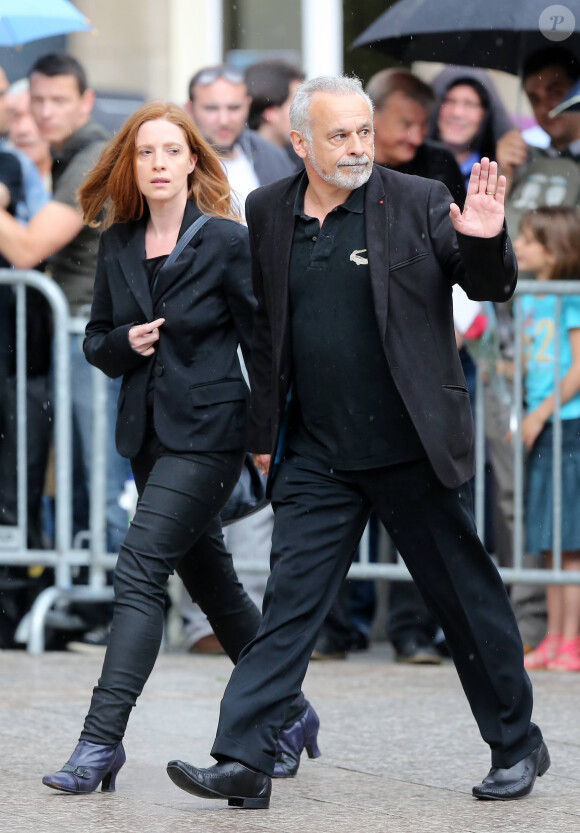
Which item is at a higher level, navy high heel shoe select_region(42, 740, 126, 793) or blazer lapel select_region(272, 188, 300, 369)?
blazer lapel select_region(272, 188, 300, 369)

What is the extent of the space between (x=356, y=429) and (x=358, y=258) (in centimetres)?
48

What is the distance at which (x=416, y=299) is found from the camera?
4879mm

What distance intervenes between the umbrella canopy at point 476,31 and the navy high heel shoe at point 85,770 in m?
4.02

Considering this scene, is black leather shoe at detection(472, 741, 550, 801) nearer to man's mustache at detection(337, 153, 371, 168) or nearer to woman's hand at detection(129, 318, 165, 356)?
woman's hand at detection(129, 318, 165, 356)

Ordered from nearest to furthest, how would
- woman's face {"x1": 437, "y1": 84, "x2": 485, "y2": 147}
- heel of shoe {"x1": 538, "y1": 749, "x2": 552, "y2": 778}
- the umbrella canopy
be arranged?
heel of shoe {"x1": 538, "y1": 749, "x2": 552, "y2": 778}
the umbrella canopy
woman's face {"x1": 437, "y1": 84, "x2": 485, "y2": 147}

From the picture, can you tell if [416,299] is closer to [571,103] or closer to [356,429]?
[356,429]

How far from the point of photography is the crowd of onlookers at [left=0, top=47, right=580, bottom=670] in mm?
7711

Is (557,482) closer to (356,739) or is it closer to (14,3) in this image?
(356,739)

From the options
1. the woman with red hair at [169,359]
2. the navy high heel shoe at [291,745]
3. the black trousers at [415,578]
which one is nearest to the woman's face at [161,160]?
the woman with red hair at [169,359]

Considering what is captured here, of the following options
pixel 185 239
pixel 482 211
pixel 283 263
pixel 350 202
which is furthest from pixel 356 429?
pixel 185 239

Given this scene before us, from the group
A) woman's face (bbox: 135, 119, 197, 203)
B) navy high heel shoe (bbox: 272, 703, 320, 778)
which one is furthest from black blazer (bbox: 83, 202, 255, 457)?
navy high heel shoe (bbox: 272, 703, 320, 778)

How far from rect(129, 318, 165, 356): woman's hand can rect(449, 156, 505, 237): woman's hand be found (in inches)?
42.7

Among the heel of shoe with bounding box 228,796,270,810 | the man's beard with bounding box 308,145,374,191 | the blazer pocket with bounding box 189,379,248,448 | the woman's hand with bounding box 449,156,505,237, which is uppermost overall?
the man's beard with bounding box 308,145,374,191

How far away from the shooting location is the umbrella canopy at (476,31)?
7.65 m
